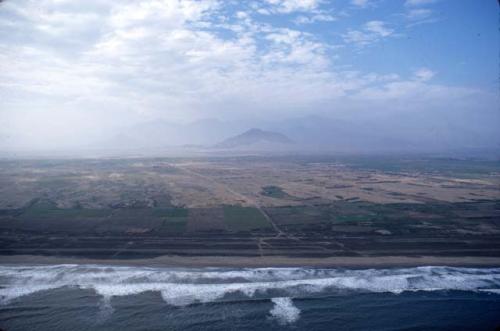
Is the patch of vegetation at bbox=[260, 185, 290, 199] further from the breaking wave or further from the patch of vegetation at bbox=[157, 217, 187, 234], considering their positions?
the breaking wave

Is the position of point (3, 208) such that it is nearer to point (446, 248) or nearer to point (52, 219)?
point (52, 219)

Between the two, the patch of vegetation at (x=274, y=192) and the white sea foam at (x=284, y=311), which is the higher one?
the patch of vegetation at (x=274, y=192)

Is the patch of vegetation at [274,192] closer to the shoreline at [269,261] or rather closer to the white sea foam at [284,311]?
the shoreline at [269,261]

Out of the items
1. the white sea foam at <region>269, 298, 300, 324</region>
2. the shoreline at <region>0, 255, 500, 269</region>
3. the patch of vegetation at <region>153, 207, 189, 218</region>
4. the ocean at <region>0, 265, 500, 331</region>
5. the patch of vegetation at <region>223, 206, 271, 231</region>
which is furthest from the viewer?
the patch of vegetation at <region>153, 207, 189, 218</region>

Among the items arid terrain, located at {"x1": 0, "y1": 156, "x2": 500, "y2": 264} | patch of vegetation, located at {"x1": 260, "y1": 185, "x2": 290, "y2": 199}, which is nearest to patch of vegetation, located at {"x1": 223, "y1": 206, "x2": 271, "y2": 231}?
arid terrain, located at {"x1": 0, "y1": 156, "x2": 500, "y2": 264}

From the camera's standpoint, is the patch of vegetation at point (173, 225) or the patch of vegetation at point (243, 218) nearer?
the patch of vegetation at point (173, 225)

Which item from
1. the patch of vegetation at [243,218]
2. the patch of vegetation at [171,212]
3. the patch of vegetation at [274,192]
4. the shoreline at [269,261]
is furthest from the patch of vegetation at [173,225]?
the patch of vegetation at [274,192]
